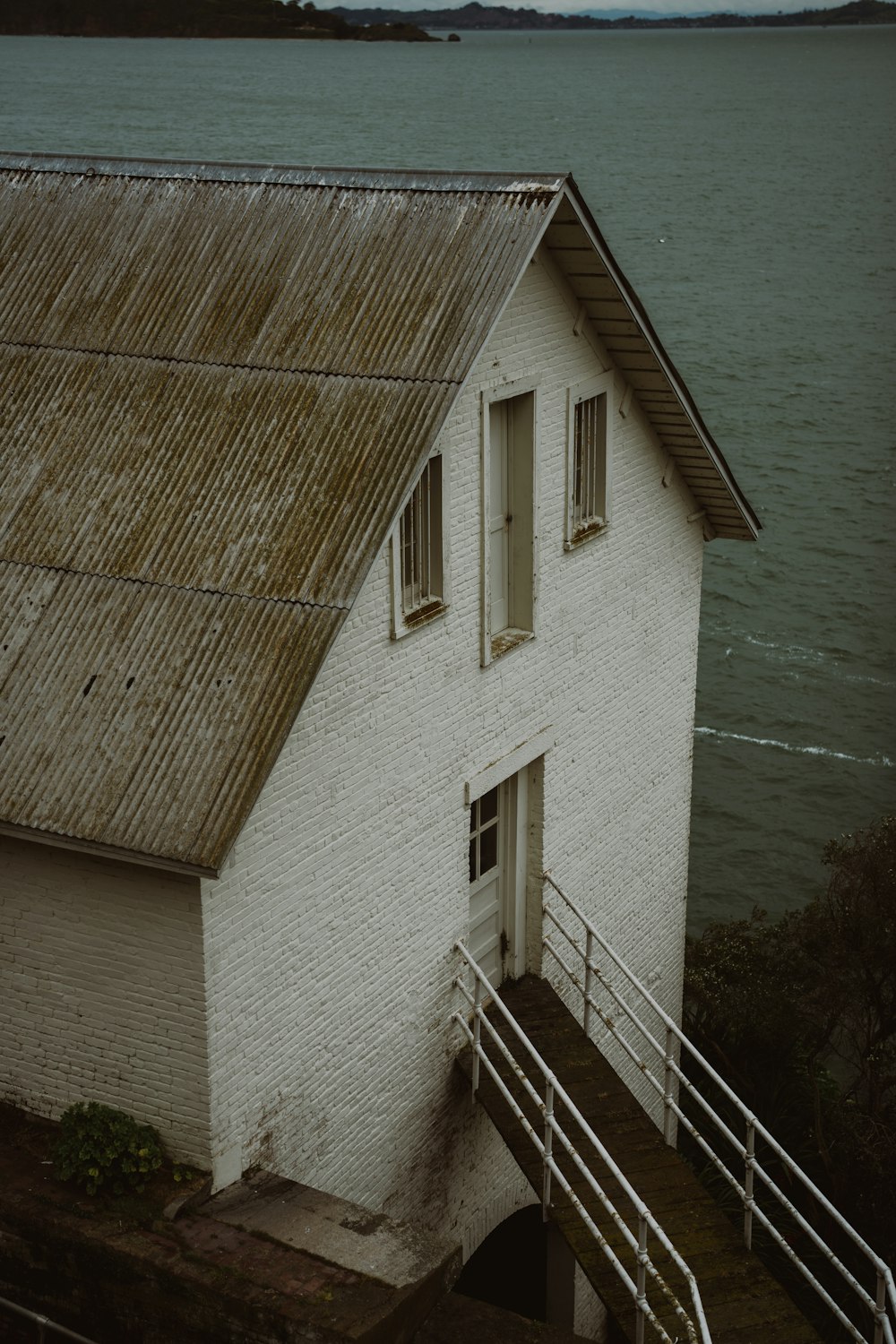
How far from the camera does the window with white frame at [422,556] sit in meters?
12.8

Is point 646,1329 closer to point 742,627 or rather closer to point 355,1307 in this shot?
point 355,1307

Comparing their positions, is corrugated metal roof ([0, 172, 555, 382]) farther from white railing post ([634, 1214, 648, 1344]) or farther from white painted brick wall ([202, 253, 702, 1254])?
white railing post ([634, 1214, 648, 1344])

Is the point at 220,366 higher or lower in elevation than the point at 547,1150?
higher

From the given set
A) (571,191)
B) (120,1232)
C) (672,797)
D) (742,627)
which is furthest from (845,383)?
(120,1232)

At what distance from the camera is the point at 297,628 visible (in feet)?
36.5

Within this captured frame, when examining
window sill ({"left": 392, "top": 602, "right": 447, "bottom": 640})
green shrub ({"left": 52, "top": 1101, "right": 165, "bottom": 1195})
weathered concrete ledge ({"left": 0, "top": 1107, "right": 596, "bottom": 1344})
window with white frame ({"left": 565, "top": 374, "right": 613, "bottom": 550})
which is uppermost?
window with white frame ({"left": 565, "top": 374, "right": 613, "bottom": 550})

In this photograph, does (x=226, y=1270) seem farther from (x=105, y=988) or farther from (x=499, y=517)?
(x=499, y=517)

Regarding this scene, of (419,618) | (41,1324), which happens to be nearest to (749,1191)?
(419,618)

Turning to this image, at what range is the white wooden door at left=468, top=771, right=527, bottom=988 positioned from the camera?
49.6 feet

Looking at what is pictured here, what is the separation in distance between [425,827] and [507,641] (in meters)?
1.98

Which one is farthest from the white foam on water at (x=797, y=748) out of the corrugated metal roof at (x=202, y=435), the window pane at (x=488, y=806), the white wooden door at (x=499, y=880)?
the corrugated metal roof at (x=202, y=435)

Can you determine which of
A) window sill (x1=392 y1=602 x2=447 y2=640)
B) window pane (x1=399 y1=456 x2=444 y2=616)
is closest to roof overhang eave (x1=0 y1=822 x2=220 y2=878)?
window sill (x1=392 y1=602 x2=447 y2=640)

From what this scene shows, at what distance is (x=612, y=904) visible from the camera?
57.6ft

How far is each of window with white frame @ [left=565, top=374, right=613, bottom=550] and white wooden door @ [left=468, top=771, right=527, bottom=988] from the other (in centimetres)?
249
